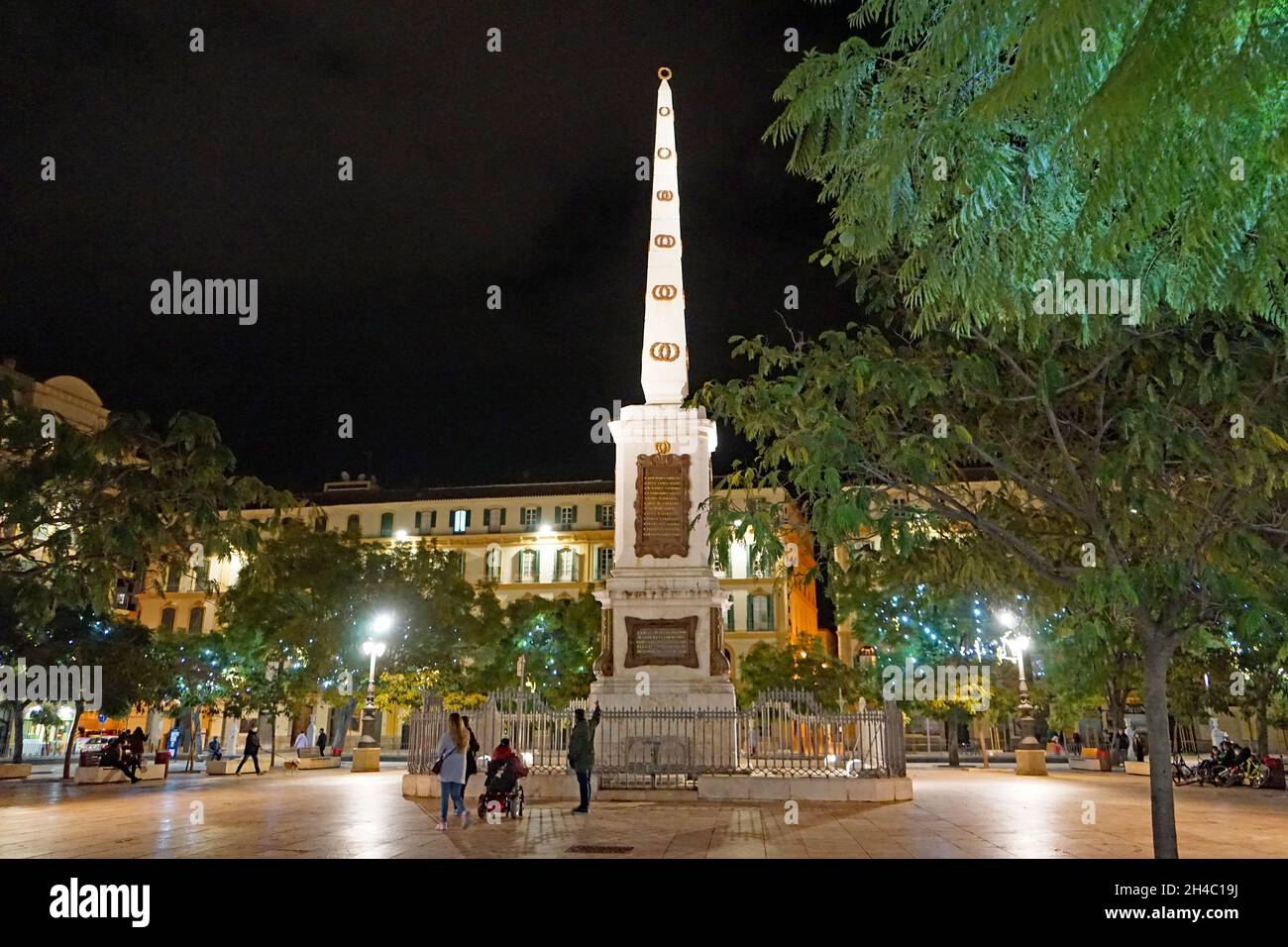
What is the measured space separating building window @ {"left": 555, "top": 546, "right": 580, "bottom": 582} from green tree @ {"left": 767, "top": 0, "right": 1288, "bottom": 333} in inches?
2393

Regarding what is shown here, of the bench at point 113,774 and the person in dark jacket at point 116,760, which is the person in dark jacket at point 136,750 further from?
the bench at point 113,774

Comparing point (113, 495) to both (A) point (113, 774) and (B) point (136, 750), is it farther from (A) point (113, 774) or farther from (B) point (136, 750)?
(B) point (136, 750)

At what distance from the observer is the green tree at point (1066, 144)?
3676 mm

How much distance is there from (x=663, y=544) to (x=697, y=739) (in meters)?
4.33

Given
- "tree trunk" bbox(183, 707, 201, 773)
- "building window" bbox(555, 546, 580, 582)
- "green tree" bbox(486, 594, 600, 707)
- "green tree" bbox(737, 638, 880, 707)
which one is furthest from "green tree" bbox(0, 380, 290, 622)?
"building window" bbox(555, 546, 580, 582)

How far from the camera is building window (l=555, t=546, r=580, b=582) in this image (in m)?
67.2

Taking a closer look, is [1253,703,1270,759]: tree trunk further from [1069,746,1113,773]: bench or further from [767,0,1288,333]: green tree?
[767,0,1288,333]: green tree

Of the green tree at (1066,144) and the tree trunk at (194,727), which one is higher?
the green tree at (1066,144)

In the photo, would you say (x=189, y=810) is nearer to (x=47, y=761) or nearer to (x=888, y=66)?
(x=888, y=66)

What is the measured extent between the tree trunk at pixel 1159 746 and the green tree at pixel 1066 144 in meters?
4.70

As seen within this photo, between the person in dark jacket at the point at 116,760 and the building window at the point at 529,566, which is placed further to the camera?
the building window at the point at 529,566

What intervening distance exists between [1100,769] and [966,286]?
29.9m

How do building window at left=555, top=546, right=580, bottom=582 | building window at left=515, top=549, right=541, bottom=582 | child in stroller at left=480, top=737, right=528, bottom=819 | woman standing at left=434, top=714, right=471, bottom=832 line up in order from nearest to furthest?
woman standing at left=434, top=714, right=471, bottom=832 → child in stroller at left=480, top=737, right=528, bottom=819 → building window at left=555, top=546, right=580, bottom=582 → building window at left=515, top=549, right=541, bottom=582

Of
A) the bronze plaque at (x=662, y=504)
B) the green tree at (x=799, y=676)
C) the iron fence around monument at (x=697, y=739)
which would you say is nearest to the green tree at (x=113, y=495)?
the iron fence around monument at (x=697, y=739)
